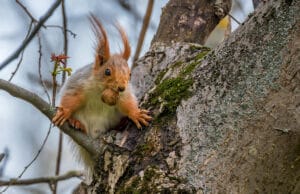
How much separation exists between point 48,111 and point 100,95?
36 centimetres

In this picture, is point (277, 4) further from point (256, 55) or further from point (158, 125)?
point (158, 125)

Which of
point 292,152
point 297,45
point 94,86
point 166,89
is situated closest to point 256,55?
point 297,45

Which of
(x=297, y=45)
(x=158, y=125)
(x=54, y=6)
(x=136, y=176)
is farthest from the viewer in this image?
(x=54, y=6)

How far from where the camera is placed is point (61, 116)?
2062mm

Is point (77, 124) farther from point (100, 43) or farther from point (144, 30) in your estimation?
point (144, 30)

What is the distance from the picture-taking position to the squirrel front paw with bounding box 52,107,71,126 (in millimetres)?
2008

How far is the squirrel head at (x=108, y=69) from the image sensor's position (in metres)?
2.10

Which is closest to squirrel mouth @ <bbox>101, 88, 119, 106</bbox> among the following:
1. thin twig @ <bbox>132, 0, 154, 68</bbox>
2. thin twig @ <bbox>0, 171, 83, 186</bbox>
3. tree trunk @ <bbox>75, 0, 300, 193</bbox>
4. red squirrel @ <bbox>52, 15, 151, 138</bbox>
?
red squirrel @ <bbox>52, 15, 151, 138</bbox>

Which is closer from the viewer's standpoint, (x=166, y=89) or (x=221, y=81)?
(x=221, y=81)

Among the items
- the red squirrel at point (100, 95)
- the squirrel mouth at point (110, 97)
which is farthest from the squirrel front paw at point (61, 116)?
the squirrel mouth at point (110, 97)

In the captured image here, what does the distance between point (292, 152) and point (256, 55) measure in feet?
1.02

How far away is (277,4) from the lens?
1656 mm

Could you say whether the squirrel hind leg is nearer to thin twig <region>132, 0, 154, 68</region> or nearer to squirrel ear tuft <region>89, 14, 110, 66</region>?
squirrel ear tuft <region>89, 14, 110, 66</region>

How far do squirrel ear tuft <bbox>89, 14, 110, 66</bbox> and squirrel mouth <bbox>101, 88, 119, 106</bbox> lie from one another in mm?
163
